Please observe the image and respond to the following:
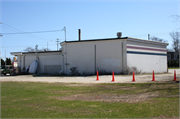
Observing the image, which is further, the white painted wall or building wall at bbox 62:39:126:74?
the white painted wall

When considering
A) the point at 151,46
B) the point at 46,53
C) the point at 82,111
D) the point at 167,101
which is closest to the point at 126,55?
the point at 151,46

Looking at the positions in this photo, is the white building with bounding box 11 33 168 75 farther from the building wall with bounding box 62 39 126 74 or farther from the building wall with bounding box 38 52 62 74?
the building wall with bounding box 38 52 62 74

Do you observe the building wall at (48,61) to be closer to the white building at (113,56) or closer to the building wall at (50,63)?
the building wall at (50,63)

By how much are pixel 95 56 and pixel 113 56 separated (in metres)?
2.71

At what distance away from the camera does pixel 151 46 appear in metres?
29.4

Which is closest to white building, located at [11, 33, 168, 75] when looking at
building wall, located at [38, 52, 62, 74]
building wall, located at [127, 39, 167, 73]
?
building wall, located at [127, 39, 167, 73]

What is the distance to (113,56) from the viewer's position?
88.9 feet

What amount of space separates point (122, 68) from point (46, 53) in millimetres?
14607

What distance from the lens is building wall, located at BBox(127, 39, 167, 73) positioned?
2714cm

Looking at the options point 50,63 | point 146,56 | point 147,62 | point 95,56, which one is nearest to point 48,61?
point 50,63

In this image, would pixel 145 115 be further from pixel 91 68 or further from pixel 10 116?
pixel 91 68

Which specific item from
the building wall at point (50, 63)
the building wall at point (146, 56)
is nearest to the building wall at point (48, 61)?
the building wall at point (50, 63)

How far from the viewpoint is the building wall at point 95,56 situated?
88.3 ft

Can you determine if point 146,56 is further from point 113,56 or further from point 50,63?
point 50,63
